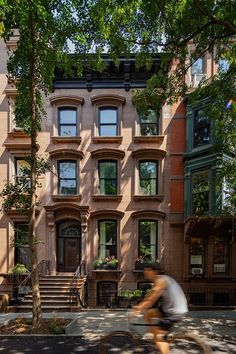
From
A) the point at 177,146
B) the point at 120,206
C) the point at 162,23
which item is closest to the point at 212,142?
the point at 177,146

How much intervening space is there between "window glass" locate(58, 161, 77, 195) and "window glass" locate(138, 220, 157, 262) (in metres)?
3.92

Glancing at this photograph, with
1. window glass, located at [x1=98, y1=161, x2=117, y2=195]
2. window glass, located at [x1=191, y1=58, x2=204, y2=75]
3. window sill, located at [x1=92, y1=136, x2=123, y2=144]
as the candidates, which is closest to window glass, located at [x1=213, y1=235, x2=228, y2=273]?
window glass, located at [x1=98, y1=161, x2=117, y2=195]

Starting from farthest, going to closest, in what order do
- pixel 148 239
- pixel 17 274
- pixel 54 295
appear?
pixel 148 239
pixel 17 274
pixel 54 295

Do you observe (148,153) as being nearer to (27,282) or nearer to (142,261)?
(142,261)

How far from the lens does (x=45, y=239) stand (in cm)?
1576

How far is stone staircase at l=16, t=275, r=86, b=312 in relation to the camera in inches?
506

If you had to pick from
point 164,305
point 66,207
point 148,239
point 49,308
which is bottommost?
point 49,308

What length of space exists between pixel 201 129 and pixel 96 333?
10394 mm

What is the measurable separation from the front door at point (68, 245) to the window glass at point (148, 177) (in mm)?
3848

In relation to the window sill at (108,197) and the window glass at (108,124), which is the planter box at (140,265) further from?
the window glass at (108,124)

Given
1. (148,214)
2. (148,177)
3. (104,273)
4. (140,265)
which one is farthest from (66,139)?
(140,265)

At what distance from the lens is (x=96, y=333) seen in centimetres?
915

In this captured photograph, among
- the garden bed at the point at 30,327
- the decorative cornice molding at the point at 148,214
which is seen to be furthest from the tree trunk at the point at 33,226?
the decorative cornice molding at the point at 148,214

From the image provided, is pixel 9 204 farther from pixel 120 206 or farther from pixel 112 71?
pixel 112 71
